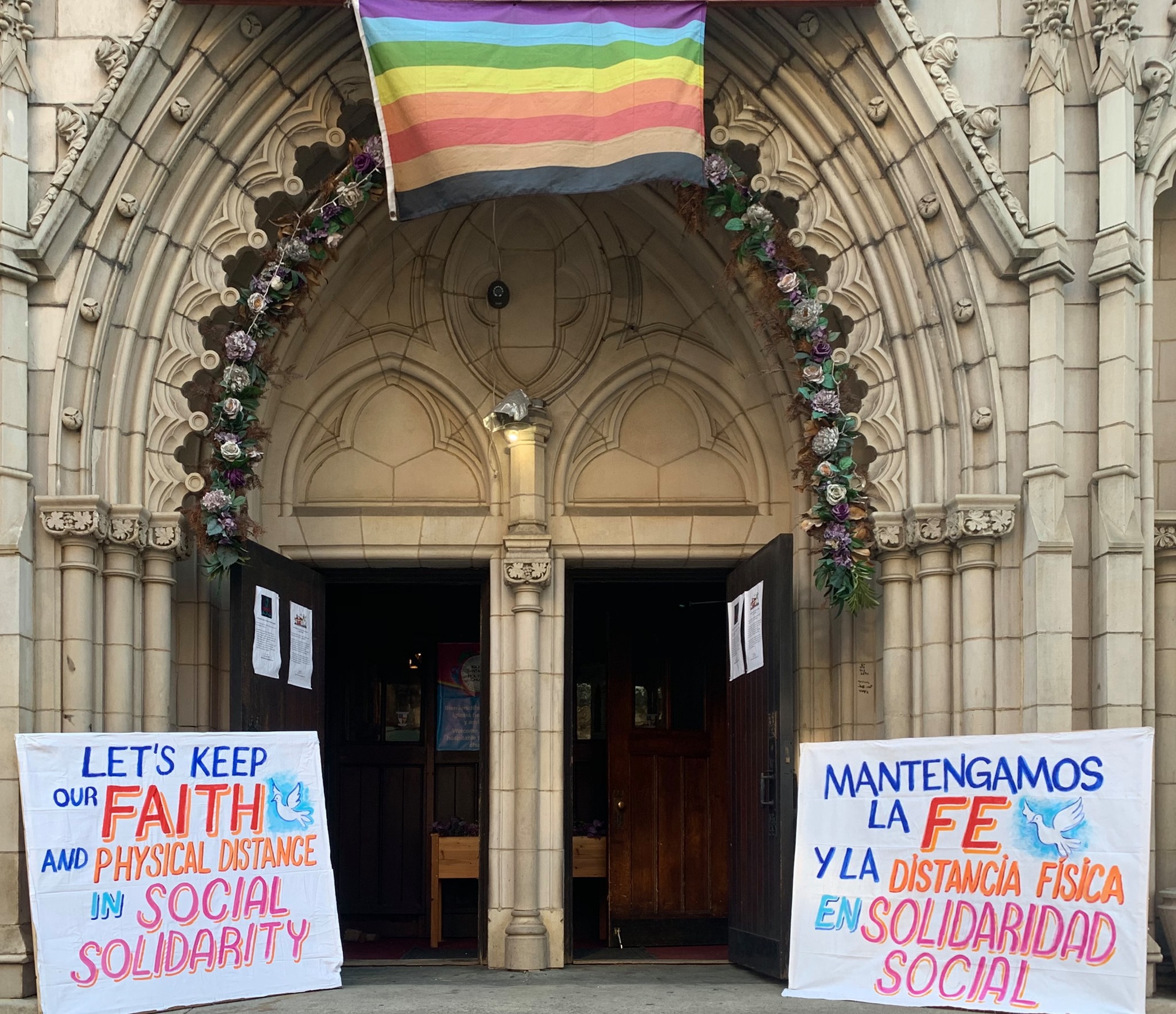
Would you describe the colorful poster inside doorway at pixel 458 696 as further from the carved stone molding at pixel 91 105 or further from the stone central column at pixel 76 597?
the carved stone molding at pixel 91 105

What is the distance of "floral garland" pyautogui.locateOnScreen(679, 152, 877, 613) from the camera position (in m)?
9.11

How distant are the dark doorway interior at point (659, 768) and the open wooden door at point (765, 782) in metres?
1.91

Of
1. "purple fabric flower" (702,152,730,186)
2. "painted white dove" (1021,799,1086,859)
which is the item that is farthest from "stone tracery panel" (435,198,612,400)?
"painted white dove" (1021,799,1086,859)

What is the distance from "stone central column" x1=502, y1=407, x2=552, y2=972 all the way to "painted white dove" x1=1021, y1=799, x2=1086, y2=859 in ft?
12.5

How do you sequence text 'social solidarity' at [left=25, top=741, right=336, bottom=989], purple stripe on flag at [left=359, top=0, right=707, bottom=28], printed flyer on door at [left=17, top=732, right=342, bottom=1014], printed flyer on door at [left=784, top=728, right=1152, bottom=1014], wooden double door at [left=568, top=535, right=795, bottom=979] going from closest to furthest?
printed flyer on door at [left=784, top=728, right=1152, bottom=1014]
printed flyer on door at [left=17, top=732, right=342, bottom=1014]
text 'social solidarity' at [left=25, top=741, right=336, bottom=989]
purple stripe on flag at [left=359, top=0, right=707, bottom=28]
wooden double door at [left=568, top=535, right=795, bottom=979]

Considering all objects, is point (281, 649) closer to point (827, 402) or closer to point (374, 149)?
point (374, 149)

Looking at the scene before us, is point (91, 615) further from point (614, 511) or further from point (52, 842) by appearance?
point (614, 511)

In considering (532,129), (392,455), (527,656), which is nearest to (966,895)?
(527,656)

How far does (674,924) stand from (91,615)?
5530mm

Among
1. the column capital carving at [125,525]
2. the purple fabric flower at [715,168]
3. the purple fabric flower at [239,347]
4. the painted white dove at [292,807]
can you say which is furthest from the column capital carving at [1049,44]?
the painted white dove at [292,807]

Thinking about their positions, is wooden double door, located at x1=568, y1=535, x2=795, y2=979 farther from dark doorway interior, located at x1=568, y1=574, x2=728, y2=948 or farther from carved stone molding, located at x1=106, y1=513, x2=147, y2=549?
carved stone molding, located at x1=106, y1=513, x2=147, y2=549

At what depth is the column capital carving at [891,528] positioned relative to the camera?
8.98 m

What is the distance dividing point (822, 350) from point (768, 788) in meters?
2.61

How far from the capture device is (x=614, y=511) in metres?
10.8
